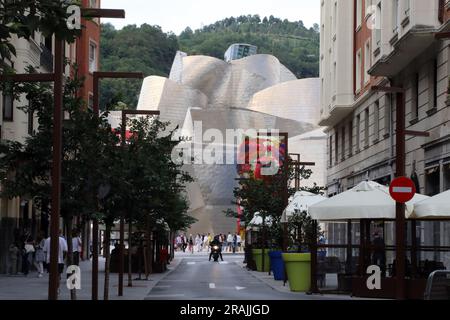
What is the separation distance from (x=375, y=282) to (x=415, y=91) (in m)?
14.6

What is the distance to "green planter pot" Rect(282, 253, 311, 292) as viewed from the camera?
27.1m

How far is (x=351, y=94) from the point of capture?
51344 millimetres

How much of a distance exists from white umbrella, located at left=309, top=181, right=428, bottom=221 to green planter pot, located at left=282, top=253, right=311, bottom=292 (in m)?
2.81

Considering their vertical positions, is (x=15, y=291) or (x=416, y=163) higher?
(x=416, y=163)

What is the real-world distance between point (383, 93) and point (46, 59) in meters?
17.1

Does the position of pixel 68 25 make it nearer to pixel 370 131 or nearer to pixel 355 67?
pixel 370 131

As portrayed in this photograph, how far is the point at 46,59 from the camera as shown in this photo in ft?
154

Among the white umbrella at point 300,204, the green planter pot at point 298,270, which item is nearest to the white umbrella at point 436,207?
the green planter pot at point 298,270

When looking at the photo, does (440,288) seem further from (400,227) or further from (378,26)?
(378,26)

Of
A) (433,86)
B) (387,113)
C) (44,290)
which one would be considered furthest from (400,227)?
(387,113)

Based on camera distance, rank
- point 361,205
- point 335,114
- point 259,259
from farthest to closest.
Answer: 1. point 335,114
2. point 259,259
3. point 361,205

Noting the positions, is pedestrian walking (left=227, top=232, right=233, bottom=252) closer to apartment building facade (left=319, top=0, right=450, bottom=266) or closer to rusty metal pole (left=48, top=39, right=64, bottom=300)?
apartment building facade (left=319, top=0, right=450, bottom=266)

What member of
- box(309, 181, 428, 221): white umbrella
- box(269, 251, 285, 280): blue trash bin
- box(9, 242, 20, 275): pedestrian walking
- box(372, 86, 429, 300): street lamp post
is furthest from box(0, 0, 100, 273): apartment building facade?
box(372, 86, 429, 300): street lamp post
